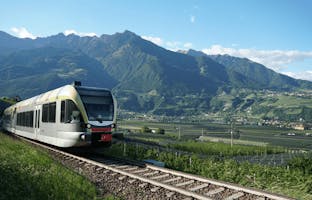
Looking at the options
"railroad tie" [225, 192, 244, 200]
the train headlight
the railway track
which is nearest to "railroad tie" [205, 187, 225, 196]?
the railway track

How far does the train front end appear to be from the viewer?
17.7m

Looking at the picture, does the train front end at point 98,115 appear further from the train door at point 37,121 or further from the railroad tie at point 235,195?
the railroad tie at point 235,195

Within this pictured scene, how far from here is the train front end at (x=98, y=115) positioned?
1767 centimetres

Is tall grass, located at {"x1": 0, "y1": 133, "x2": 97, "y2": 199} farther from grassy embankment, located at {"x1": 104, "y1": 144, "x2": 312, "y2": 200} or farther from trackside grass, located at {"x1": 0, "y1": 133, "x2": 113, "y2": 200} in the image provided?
grassy embankment, located at {"x1": 104, "y1": 144, "x2": 312, "y2": 200}

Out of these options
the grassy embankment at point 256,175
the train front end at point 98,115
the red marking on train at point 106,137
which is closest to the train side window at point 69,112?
the train front end at point 98,115

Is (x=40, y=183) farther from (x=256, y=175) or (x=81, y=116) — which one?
(x=256, y=175)

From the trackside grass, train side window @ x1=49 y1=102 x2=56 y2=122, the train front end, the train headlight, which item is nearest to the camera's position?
the trackside grass

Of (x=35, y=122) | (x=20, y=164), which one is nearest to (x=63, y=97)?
(x=20, y=164)

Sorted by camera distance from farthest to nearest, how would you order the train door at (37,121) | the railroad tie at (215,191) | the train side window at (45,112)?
the train door at (37,121) < the train side window at (45,112) < the railroad tie at (215,191)

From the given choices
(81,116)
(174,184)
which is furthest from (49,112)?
(174,184)

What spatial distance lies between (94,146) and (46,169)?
5094 mm

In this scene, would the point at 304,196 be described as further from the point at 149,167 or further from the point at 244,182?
the point at 149,167

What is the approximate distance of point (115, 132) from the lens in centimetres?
1852

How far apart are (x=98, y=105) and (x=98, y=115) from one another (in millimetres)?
594
